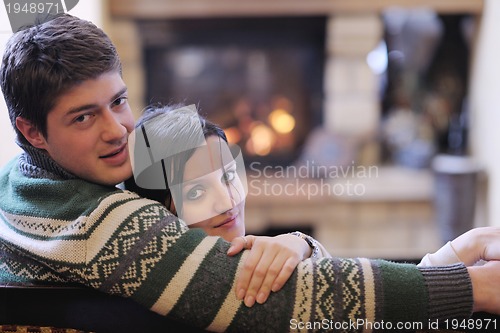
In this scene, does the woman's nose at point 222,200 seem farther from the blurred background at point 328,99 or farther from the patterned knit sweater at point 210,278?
the blurred background at point 328,99

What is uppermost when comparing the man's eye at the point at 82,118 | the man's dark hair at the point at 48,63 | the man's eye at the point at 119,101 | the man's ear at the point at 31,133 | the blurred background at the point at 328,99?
the man's dark hair at the point at 48,63

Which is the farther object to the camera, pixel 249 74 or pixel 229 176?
pixel 249 74

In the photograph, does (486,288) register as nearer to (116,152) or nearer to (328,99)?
(116,152)

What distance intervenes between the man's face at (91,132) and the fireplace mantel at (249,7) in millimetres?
2114

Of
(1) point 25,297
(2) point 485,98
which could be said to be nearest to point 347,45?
(2) point 485,98

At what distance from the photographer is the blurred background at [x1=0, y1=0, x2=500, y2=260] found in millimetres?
3045

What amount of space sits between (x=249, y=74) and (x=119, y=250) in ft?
8.03

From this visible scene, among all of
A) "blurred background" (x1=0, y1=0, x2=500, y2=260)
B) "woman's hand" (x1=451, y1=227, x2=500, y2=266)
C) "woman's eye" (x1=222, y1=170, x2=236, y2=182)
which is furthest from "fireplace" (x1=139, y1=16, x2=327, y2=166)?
"woman's hand" (x1=451, y1=227, x2=500, y2=266)

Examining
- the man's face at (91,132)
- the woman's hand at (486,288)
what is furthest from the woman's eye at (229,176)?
the woman's hand at (486,288)

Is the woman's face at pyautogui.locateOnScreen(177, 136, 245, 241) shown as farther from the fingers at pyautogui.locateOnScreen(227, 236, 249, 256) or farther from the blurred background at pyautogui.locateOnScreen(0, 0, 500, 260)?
the blurred background at pyautogui.locateOnScreen(0, 0, 500, 260)

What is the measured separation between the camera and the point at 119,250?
0.83m

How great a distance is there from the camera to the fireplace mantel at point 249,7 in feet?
9.87

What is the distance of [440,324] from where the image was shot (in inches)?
31.7

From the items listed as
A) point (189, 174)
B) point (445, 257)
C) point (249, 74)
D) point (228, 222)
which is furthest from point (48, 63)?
point (249, 74)
